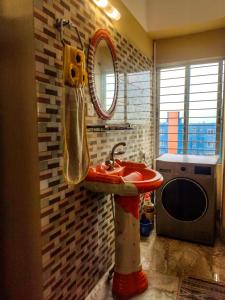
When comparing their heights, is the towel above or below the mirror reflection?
below

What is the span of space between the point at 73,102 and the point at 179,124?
7.47 ft

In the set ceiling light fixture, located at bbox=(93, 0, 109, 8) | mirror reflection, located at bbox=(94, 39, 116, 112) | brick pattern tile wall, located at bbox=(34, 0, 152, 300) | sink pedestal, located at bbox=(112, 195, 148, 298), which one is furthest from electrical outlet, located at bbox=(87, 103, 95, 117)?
ceiling light fixture, located at bbox=(93, 0, 109, 8)

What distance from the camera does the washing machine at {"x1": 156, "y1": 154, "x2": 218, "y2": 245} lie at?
2.43m

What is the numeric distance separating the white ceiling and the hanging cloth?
1562mm

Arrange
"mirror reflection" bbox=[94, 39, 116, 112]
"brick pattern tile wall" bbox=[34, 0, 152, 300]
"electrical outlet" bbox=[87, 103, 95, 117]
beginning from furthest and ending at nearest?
"mirror reflection" bbox=[94, 39, 116, 112], "electrical outlet" bbox=[87, 103, 95, 117], "brick pattern tile wall" bbox=[34, 0, 152, 300]

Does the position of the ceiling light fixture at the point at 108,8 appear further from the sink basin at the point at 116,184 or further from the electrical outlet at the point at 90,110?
the sink basin at the point at 116,184

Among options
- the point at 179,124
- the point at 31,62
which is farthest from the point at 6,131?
the point at 179,124

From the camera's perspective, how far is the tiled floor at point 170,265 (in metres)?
1.83

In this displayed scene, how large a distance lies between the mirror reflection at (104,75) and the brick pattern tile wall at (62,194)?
0.16 metres

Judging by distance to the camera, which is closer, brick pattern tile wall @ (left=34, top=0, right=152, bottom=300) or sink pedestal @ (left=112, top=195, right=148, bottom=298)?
brick pattern tile wall @ (left=34, top=0, right=152, bottom=300)

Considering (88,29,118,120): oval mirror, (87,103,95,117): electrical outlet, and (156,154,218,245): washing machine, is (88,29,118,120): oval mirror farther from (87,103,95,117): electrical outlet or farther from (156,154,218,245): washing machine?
(156,154,218,245): washing machine

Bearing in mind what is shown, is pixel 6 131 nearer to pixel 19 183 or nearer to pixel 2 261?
pixel 19 183

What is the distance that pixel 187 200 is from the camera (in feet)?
8.30

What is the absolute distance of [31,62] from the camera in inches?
48.6
